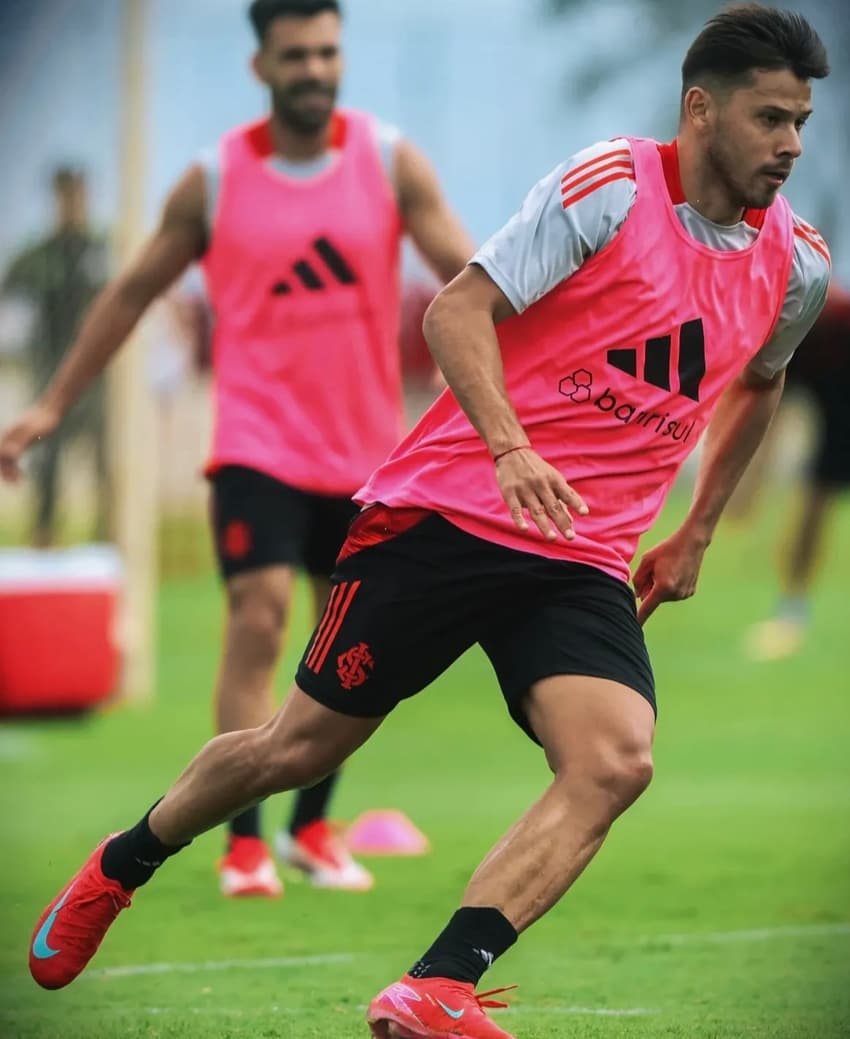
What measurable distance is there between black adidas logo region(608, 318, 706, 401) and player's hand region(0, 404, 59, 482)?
2334mm

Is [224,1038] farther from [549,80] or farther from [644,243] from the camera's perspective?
[549,80]

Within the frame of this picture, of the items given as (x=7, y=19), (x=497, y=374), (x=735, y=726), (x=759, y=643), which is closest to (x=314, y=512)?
(x=497, y=374)

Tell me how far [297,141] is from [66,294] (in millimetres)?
5827

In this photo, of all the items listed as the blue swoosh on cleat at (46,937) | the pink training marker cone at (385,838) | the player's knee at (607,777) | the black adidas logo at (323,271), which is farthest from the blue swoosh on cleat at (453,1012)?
the pink training marker cone at (385,838)

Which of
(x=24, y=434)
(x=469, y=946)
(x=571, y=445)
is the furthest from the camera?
(x=24, y=434)

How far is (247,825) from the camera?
605 centimetres

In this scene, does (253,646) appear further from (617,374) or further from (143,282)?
(617,374)

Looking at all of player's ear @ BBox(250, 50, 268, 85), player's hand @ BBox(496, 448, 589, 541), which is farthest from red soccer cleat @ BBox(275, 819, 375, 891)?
player's hand @ BBox(496, 448, 589, 541)

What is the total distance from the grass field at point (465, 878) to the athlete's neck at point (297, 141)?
2.37m

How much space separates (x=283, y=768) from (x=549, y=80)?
526 inches

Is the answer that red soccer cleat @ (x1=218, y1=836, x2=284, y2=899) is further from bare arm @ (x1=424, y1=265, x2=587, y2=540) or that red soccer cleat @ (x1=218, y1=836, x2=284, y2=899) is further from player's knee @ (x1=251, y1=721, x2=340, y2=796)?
bare arm @ (x1=424, y1=265, x2=587, y2=540)

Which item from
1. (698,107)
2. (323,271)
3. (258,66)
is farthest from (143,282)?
(698,107)

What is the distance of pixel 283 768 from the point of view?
4.22 metres

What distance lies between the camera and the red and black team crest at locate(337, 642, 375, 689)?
4043 mm
